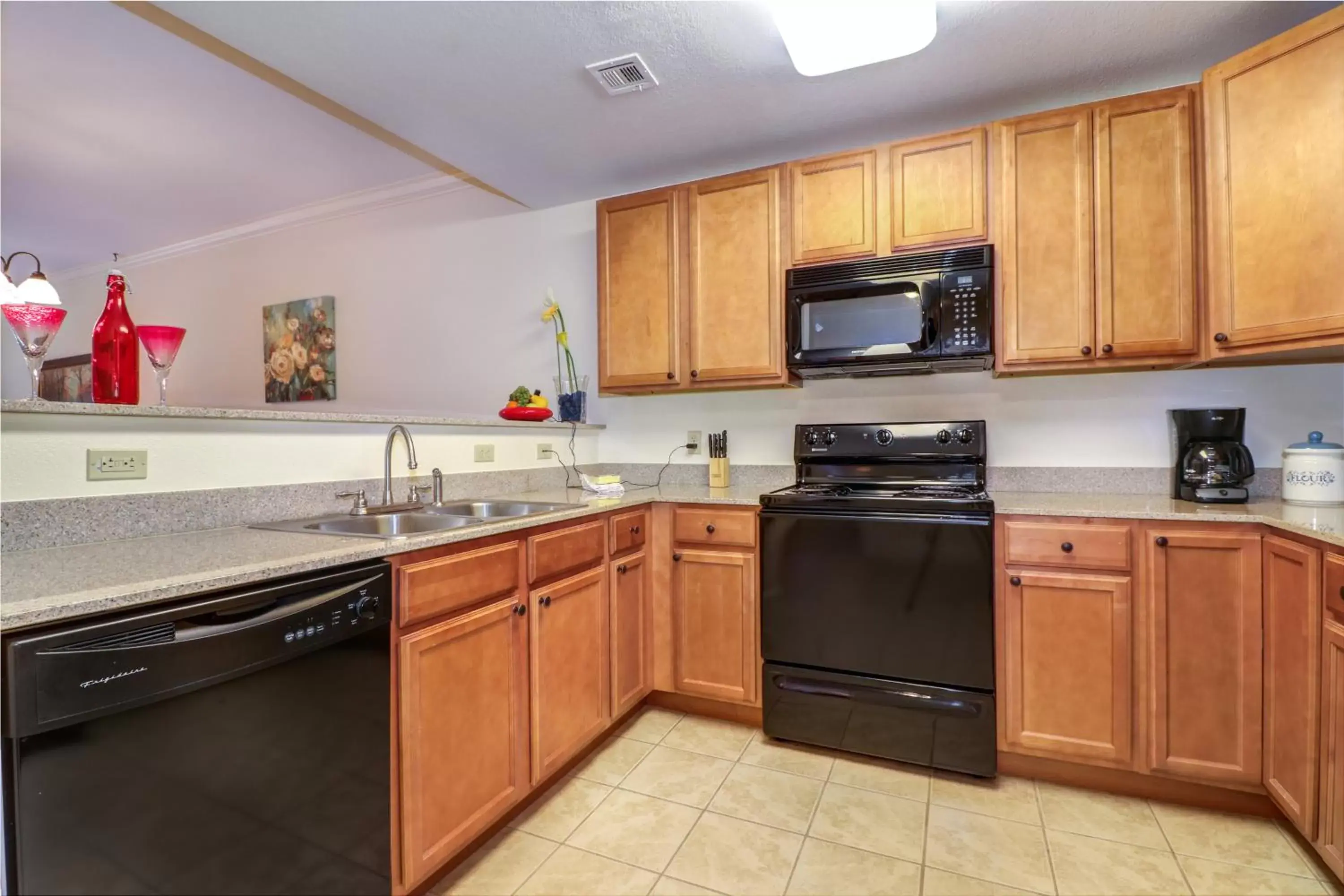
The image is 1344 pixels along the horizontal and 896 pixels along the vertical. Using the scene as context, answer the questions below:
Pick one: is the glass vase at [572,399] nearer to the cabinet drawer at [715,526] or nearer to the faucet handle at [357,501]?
the cabinet drawer at [715,526]

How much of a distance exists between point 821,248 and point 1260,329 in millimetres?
1370

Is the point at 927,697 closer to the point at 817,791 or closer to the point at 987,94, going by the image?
the point at 817,791

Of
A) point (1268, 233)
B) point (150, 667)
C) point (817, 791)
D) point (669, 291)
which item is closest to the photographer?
point (150, 667)

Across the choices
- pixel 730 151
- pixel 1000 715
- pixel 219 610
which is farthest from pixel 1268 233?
pixel 219 610

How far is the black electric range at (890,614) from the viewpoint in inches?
76.9

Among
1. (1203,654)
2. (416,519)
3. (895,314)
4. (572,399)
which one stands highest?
(895,314)

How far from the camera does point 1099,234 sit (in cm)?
203

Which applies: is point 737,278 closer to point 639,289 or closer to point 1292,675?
point 639,289

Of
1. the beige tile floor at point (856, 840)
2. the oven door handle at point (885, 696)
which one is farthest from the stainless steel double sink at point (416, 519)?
the oven door handle at point (885, 696)

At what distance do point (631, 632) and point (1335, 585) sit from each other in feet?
6.56

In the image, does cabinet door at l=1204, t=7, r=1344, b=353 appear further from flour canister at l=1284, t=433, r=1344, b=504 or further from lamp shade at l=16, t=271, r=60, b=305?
lamp shade at l=16, t=271, r=60, b=305

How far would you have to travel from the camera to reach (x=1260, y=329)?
1.77 metres

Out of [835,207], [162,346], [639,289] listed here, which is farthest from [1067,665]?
[162,346]

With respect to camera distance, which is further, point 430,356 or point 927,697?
point 430,356
